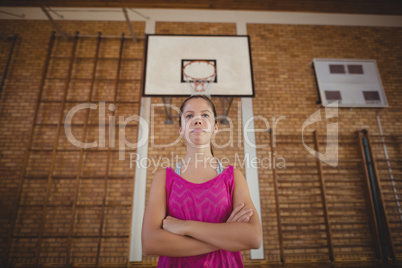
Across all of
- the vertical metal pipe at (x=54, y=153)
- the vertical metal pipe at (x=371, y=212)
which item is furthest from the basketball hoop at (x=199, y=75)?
the vertical metal pipe at (x=371, y=212)

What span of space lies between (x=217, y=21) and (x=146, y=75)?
2.97 metres

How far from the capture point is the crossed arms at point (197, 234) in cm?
99

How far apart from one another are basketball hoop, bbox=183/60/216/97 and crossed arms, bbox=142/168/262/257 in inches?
102

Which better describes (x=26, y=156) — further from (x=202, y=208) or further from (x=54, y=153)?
(x=202, y=208)

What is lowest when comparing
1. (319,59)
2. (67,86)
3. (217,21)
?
(67,86)

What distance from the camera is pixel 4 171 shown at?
4.22 metres

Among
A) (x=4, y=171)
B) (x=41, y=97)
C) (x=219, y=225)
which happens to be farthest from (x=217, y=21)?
(x=4, y=171)

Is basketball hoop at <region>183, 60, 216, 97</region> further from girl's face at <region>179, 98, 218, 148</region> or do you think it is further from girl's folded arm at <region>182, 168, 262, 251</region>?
girl's folded arm at <region>182, 168, 262, 251</region>

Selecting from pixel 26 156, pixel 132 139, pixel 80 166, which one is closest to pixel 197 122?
pixel 132 139

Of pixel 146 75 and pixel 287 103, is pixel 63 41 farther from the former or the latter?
pixel 287 103

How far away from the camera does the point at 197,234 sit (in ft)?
3.25

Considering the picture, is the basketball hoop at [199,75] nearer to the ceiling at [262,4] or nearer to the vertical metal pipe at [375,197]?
the ceiling at [262,4]

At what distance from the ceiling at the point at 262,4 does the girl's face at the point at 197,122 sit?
501 centimetres

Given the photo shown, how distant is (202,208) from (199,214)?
0.03 meters
